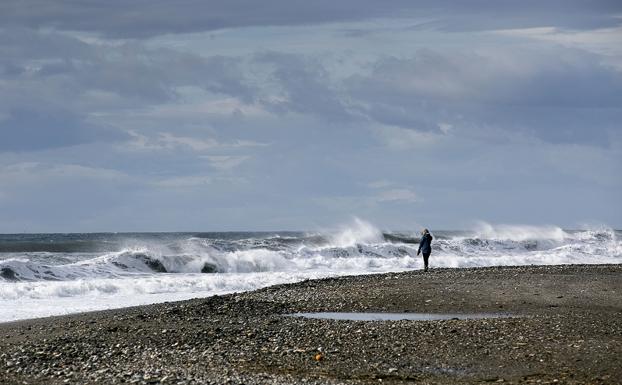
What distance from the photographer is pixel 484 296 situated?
2398 centimetres

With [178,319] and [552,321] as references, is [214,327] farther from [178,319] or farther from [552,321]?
[552,321]

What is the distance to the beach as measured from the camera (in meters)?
13.2

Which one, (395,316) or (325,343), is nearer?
(325,343)

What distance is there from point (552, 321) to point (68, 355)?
9.76m

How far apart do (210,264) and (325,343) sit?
34415 millimetres

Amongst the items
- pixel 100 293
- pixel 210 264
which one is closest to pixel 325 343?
pixel 100 293

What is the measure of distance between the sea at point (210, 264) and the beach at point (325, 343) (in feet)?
17.1

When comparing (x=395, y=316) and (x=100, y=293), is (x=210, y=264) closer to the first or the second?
(x=100, y=293)

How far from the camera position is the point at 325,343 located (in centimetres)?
1572

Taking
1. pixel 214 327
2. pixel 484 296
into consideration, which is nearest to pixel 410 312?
pixel 484 296

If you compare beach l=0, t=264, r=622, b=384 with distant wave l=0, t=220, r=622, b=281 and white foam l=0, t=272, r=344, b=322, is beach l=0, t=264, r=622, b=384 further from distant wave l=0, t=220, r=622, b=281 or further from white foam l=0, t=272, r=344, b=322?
distant wave l=0, t=220, r=622, b=281

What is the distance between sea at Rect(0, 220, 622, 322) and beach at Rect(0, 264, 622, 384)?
522 cm

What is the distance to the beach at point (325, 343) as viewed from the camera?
43.3 feet

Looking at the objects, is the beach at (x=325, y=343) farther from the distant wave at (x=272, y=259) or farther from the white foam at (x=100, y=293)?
the distant wave at (x=272, y=259)
